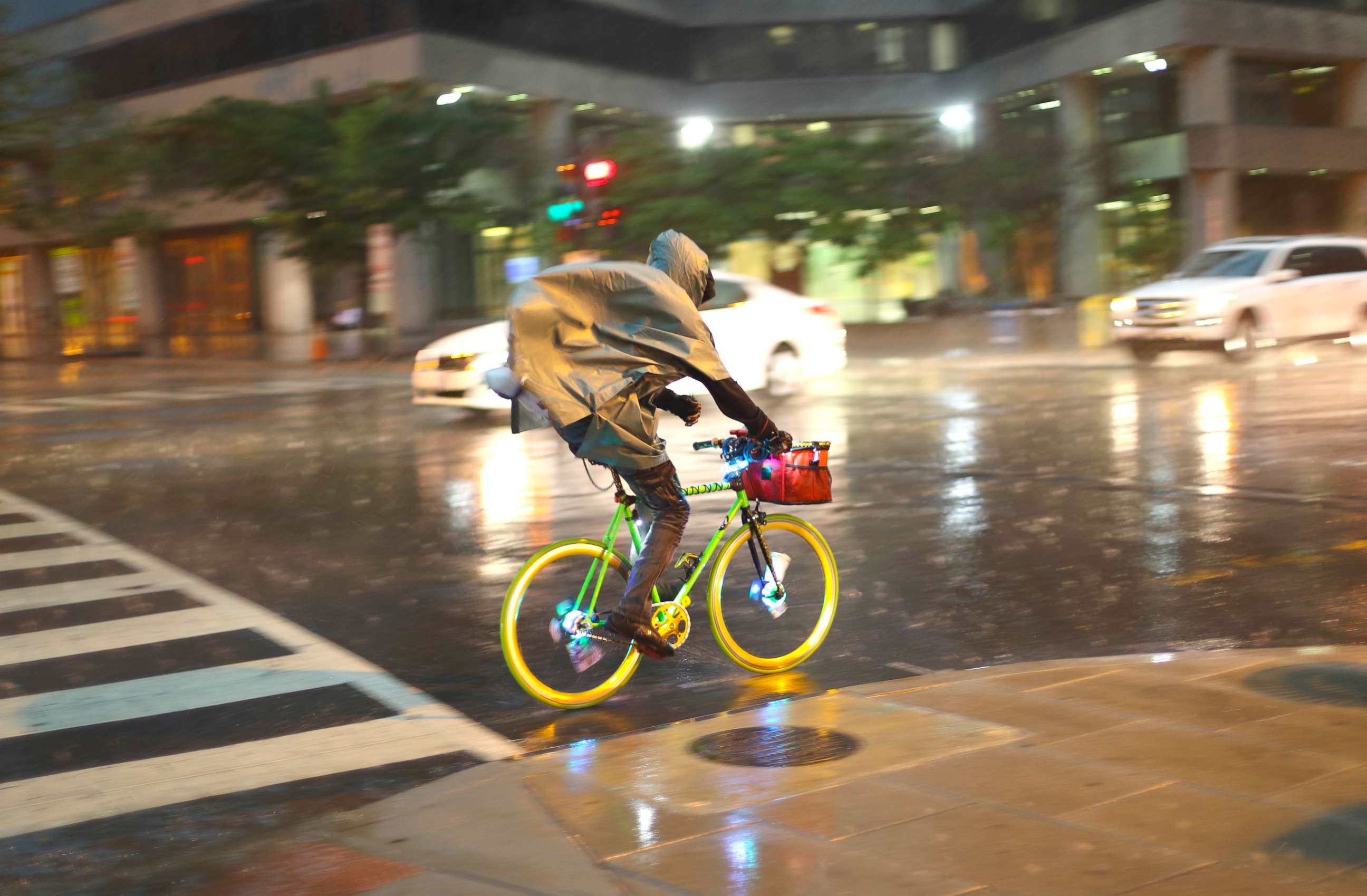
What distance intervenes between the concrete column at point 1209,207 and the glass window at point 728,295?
2765 cm

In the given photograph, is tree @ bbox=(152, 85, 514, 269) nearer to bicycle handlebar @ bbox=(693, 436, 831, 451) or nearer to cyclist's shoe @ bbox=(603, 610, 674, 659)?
bicycle handlebar @ bbox=(693, 436, 831, 451)

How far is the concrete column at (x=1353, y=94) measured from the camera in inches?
1860

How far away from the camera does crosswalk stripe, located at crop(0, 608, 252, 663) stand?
7.14m

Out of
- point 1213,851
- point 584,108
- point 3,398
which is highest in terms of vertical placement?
point 584,108

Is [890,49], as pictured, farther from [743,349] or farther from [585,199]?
[743,349]

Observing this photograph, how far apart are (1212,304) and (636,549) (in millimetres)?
18768

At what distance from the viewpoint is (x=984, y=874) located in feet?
12.5

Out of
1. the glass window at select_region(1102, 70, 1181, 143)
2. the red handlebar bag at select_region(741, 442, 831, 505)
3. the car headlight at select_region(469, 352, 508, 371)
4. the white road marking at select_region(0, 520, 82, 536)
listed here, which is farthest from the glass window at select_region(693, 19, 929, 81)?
the red handlebar bag at select_region(741, 442, 831, 505)

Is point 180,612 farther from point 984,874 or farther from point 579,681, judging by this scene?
point 984,874

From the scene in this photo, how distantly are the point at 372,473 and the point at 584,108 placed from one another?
1479 inches

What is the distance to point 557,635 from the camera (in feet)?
19.2

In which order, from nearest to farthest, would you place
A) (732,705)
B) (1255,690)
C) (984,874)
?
(984,874) < (1255,690) < (732,705)

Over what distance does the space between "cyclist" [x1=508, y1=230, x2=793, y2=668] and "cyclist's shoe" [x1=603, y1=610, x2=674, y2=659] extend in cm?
52

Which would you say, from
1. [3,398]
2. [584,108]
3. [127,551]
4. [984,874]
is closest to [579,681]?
[984,874]
